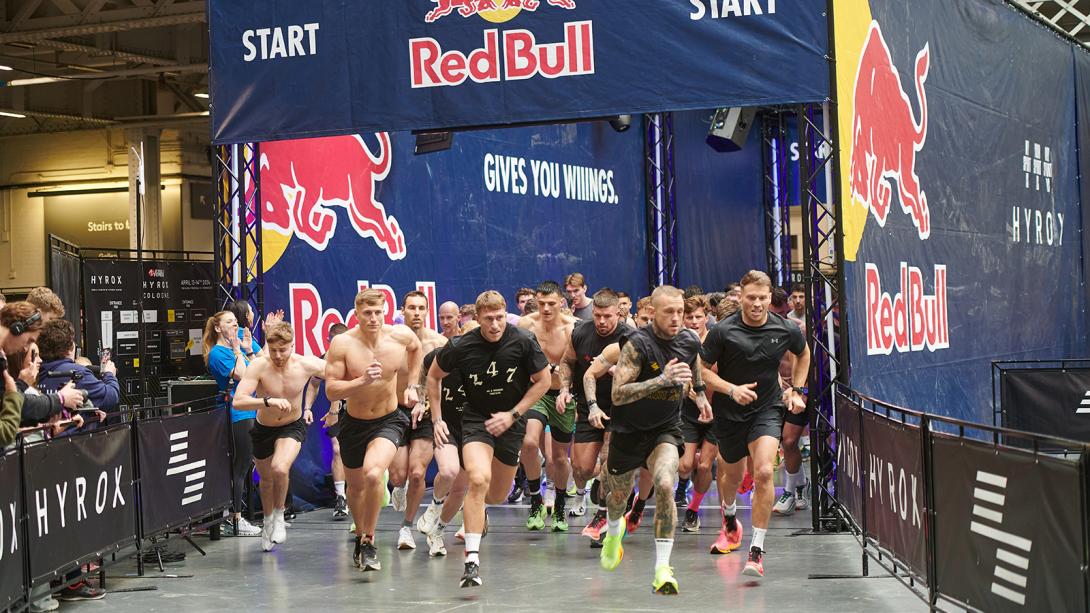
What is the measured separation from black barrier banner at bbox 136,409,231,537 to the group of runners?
50 centimetres

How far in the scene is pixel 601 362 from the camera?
9.38m

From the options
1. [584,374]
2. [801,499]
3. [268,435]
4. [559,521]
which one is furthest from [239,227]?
[801,499]

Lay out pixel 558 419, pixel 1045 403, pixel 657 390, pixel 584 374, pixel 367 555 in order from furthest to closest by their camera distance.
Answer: pixel 1045 403 < pixel 558 419 < pixel 584 374 < pixel 367 555 < pixel 657 390

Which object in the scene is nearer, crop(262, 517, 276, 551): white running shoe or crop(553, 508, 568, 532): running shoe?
crop(262, 517, 276, 551): white running shoe

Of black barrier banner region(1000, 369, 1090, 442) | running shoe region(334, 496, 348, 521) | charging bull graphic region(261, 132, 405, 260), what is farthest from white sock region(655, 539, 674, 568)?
black barrier banner region(1000, 369, 1090, 442)

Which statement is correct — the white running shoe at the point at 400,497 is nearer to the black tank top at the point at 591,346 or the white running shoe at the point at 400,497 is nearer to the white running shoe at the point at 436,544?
the white running shoe at the point at 436,544

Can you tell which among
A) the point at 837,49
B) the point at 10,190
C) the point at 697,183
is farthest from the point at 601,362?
the point at 10,190

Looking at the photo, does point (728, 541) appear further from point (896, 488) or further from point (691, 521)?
point (896, 488)

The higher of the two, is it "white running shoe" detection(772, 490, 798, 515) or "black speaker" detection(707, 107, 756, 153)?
"black speaker" detection(707, 107, 756, 153)

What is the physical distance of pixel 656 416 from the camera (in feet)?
29.0

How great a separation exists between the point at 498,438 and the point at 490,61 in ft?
12.5

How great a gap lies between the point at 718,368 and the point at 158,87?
2118 cm

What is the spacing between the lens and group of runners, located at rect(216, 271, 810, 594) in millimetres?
8836

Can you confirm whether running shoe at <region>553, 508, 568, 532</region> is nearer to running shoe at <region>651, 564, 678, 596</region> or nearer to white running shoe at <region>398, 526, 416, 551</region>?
white running shoe at <region>398, 526, 416, 551</region>
